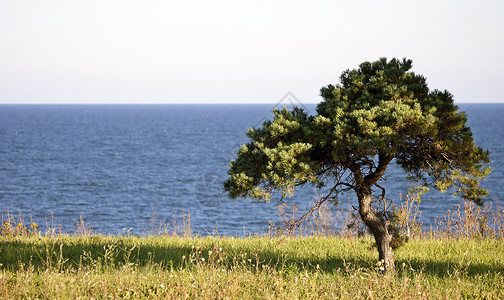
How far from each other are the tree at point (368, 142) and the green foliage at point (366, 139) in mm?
13

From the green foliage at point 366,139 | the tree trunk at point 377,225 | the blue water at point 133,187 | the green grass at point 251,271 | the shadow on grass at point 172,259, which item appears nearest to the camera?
the green grass at point 251,271

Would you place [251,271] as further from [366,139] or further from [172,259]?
[366,139]

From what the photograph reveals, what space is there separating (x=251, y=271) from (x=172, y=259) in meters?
1.56

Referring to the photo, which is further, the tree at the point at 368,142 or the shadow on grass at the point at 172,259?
the shadow on grass at the point at 172,259

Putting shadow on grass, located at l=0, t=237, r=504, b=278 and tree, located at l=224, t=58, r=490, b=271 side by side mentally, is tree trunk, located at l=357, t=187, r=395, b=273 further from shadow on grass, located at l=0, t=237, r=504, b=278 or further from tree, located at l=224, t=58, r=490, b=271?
shadow on grass, located at l=0, t=237, r=504, b=278

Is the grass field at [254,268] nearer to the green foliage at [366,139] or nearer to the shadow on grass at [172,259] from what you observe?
the shadow on grass at [172,259]

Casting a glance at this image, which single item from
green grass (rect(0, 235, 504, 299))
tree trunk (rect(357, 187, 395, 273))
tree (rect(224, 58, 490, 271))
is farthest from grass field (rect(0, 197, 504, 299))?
tree (rect(224, 58, 490, 271))

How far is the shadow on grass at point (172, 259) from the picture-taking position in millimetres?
7043

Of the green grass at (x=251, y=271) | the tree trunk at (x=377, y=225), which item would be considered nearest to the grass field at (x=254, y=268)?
the green grass at (x=251, y=271)

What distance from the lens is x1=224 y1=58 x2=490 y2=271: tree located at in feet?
19.8

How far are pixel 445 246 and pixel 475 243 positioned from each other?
0.70m

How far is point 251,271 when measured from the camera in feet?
22.6

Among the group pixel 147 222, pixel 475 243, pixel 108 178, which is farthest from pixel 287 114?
pixel 108 178

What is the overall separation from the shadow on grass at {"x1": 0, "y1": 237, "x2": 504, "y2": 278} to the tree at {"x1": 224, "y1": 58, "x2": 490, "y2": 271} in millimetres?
993
